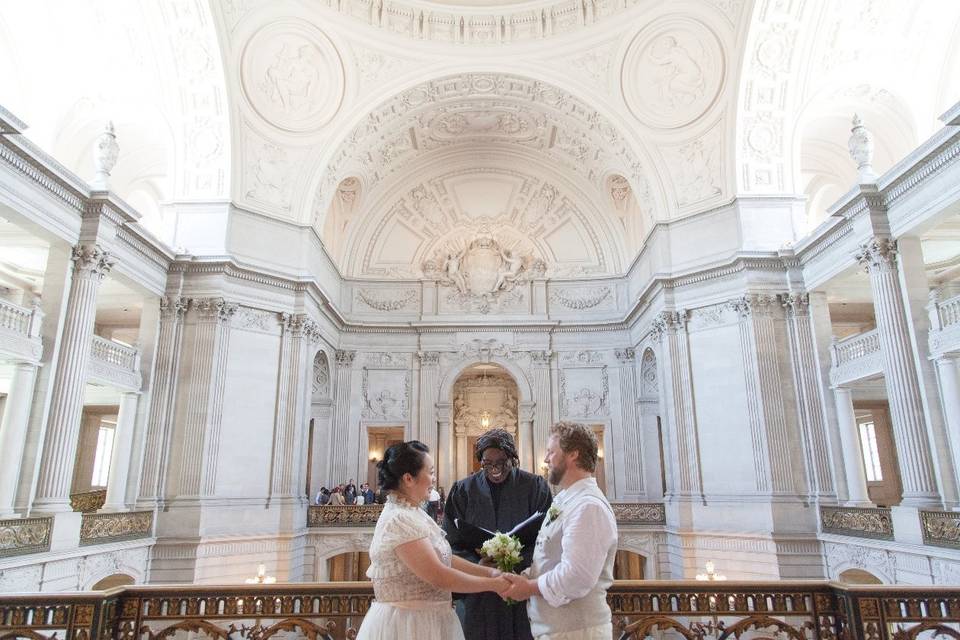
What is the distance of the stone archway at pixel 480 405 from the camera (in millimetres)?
23922

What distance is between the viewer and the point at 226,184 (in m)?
16.8

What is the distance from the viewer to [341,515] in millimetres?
17922

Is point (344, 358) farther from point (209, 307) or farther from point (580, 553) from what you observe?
point (580, 553)

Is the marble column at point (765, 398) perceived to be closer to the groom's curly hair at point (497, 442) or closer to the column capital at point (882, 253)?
the column capital at point (882, 253)

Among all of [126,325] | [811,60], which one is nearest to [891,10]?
[811,60]

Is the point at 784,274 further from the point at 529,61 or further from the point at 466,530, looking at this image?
the point at 466,530

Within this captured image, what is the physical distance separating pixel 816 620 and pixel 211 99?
17.5 m

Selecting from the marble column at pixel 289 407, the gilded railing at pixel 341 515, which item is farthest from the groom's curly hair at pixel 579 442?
the gilded railing at pixel 341 515

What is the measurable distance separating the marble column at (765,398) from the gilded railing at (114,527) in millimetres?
14679

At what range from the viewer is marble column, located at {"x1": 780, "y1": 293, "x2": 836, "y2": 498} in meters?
14.8

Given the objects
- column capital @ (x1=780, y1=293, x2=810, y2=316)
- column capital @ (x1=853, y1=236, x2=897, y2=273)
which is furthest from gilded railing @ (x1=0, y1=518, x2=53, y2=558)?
column capital @ (x1=780, y1=293, x2=810, y2=316)

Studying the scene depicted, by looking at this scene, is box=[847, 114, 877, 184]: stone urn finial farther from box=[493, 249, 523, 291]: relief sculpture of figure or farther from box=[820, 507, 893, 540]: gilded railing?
box=[493, 249, 523, 291]: relief sculpture of figure

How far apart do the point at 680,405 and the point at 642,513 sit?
3427 millimetres

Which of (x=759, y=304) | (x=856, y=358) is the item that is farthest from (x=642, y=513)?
(x=856, y=358)
